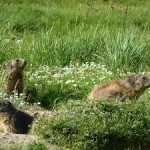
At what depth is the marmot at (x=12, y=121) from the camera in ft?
26.5

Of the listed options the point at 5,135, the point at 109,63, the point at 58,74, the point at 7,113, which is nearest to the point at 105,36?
the point at 109,63

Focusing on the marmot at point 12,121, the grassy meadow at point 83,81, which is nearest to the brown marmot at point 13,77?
the grassy meadow at point 83,81

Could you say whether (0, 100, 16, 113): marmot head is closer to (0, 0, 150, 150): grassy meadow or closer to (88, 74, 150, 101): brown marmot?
(0, 0, 150, 150): grassy meadow

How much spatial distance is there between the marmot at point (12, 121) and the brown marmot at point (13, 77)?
8.99ft

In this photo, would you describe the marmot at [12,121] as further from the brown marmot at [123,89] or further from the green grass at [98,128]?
the brown marmot at [123,89]

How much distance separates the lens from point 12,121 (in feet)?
26.5

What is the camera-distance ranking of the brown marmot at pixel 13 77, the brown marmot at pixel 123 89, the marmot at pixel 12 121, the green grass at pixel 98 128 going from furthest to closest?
1. the brown marmot at pixel 13 77
2. the brown marmot at pixel 123 89
3. the marmot at pixel 12 121
4. the green grass at pixel 98 128

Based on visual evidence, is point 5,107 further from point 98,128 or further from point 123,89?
point 123,89

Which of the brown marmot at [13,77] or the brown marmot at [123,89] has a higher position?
the brown marmot at [123,89]

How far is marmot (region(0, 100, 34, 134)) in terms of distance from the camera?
8086 mm

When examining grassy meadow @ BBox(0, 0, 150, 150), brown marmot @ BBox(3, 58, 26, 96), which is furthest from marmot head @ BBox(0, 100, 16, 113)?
brown marmot @ BBox(3, 58, 26, 96)

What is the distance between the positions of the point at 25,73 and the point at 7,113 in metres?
3.99

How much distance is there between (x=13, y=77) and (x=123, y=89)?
2.25m

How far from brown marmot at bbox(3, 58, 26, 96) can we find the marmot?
274cm
